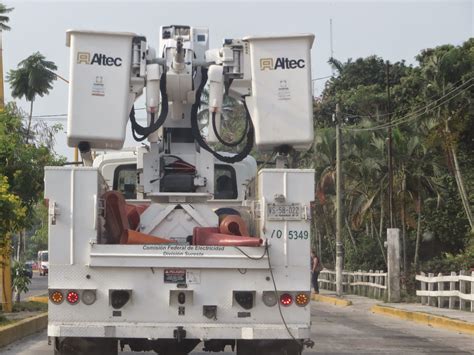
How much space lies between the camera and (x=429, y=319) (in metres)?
22.5

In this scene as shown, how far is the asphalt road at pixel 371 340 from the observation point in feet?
49.2

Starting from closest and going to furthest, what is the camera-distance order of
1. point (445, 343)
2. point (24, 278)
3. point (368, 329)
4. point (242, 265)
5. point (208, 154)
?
point (242, 265)
point (208, 154)
point (445, 343)
point (368, 329)
point (24, 278)

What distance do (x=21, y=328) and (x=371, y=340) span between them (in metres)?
6.11

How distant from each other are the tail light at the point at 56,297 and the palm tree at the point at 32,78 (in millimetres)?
31634

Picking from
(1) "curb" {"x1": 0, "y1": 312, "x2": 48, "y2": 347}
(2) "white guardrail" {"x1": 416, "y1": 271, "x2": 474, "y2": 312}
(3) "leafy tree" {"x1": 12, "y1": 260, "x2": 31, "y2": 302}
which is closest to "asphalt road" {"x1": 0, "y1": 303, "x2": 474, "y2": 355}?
(1) "curb" {"x1": 0, "y1": 312, "x2": 48, "y2": 347}

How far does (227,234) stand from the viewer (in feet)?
32.7

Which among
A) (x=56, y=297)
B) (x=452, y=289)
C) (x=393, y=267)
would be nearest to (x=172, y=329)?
(x=56, y=297)

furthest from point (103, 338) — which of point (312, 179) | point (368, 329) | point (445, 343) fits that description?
point (368, 329)

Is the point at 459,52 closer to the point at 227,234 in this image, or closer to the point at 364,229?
the point at 364,229

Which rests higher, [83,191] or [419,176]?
[419,176]

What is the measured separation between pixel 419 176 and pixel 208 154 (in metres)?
30.4

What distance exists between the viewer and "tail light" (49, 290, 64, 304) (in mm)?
9250

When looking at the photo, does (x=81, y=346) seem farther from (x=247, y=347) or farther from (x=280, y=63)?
(x=280, y=63)

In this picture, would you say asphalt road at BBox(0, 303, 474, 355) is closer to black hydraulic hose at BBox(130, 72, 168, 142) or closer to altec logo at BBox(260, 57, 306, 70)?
black hydraulic hose at BBox(130, 72, 168, 142)
